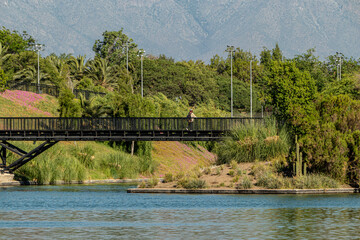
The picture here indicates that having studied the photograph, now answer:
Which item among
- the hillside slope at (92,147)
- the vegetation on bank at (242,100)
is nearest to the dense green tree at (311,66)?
the vegetation on bank at (242,100)

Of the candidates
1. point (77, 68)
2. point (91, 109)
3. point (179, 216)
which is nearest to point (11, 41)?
point (77, 68)

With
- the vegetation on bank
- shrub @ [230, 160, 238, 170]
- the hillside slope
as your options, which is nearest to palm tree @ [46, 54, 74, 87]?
the vegetation on bank

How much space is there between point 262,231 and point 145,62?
13040 centimetres

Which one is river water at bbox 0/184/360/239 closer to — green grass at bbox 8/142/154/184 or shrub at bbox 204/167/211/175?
shrub at bbox 204/167/211/175

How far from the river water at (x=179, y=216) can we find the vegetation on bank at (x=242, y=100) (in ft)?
20.0

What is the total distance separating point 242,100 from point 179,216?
13150 centimetres

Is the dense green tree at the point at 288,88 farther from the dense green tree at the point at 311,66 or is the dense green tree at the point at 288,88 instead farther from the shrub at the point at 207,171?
the dense green tree at the point at 311,66

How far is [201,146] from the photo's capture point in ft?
373

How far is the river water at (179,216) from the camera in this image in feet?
100

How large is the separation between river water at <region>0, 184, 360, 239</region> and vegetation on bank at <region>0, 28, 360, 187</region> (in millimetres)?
6098

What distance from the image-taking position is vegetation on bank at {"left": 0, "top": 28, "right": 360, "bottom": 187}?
58.5 meters

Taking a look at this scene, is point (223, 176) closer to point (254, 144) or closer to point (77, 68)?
point (254, 144)

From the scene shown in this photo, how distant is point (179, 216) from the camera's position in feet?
128

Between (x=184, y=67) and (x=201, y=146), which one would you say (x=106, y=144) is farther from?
(x=184, y=67)
